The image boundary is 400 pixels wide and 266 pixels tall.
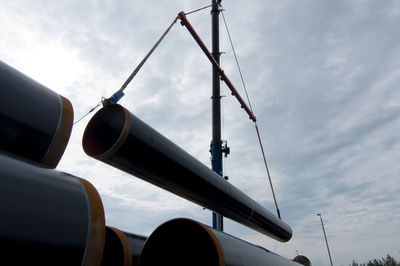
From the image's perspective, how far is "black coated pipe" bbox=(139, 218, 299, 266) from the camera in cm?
419

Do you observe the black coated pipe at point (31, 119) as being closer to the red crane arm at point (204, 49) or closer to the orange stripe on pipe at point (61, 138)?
the orange stripe on pipe at point (61, 138)

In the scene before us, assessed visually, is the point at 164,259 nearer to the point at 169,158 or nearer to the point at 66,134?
the point at 169,158

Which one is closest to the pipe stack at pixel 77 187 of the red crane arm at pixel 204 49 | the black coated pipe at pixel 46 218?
the black coated pipe at pixel 46 218

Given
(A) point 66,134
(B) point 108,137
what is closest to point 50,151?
(A) point 66,134

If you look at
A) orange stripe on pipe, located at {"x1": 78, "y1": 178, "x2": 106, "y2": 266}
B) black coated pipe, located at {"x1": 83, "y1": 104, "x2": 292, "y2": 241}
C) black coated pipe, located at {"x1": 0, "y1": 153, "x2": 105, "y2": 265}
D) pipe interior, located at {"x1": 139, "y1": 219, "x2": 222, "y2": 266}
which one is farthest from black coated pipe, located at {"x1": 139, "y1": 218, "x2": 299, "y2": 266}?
black coated pipe, located at {"x1": 0, "y1": 153, "x2": 105, "y2": 265}

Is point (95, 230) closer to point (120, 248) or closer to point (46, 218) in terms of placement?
point (46, 218)

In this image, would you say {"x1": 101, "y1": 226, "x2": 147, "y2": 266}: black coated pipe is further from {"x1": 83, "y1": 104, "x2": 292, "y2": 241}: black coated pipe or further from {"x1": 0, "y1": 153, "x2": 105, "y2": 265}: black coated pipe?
{"x1": 0, "y1": 153, "x2": 105, "y2": 265}: black coated pipe

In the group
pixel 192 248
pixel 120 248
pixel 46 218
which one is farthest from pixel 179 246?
pixel 46 218

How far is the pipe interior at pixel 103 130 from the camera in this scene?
198 inches

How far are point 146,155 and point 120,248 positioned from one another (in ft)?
5.44

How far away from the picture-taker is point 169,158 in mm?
5477

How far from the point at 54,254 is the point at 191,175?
12.6 ft

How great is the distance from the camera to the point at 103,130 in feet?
17.5

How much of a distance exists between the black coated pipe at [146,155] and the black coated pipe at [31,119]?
1270 mm
